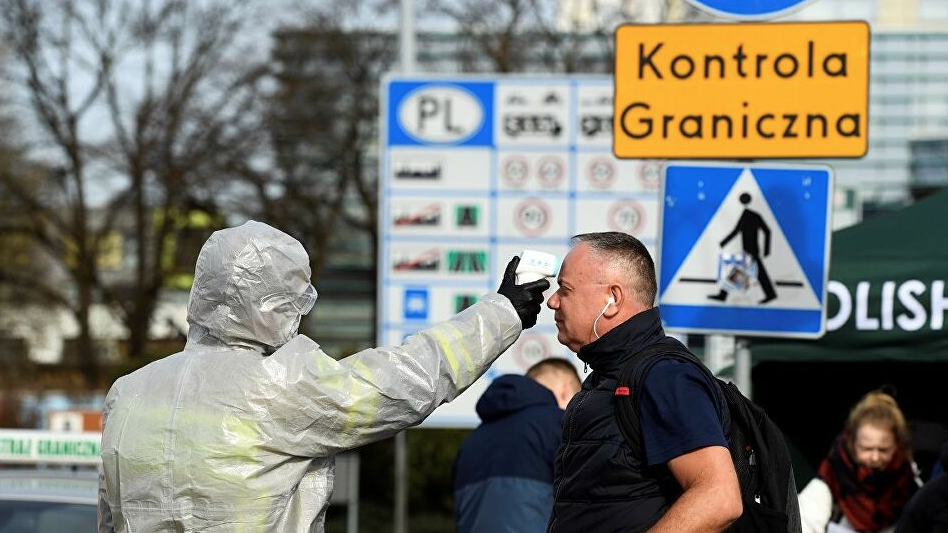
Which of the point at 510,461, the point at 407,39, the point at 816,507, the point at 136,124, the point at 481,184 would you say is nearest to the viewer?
the point at 510,461

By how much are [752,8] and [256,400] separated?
9.70 feet

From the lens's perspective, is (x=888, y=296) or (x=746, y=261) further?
(x=888, y=296)

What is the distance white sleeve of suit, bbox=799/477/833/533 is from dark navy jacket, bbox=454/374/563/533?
1.30 m

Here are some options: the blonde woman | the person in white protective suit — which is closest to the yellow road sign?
the blonde woman

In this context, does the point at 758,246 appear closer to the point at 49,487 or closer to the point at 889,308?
the point at 889,308

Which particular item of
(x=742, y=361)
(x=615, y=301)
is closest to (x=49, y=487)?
(x=742, y=361)

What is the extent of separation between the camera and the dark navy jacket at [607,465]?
11.0 ft

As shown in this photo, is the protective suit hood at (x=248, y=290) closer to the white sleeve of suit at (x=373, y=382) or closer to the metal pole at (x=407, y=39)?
the white sleeve of suit at (x=373, y=382)

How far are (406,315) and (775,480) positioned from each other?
641cm

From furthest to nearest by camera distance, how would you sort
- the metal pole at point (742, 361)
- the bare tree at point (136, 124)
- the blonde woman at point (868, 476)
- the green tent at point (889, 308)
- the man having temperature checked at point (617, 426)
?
1. the bare tree at point (136, 124)
2. the green tent at point (889, 308)
3. the blonde woman at point (868, 476)
4. the metal pole at point (742, 361)
5. the man having temperature checked at point (617, 426)

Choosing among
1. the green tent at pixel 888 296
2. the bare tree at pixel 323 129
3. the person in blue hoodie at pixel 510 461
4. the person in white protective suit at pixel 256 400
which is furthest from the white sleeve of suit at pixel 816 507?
the bare tree at pixel 323 129

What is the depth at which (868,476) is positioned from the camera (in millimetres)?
6684

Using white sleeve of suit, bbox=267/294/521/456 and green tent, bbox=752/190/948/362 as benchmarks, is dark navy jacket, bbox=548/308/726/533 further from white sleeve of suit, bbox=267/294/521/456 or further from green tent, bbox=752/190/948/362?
green tent, bbox=752/190/948/362

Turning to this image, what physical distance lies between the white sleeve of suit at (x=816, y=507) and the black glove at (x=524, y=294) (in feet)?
10.6
